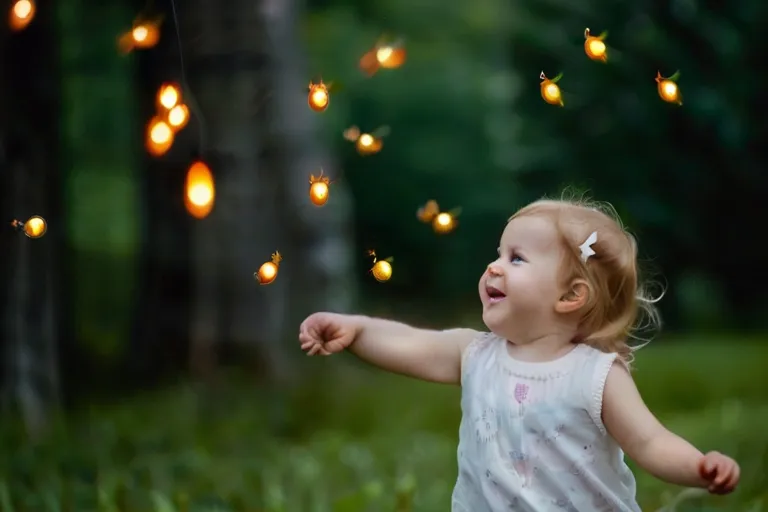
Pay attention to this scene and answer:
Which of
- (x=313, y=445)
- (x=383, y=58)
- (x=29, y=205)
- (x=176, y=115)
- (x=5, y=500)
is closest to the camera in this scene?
(x=176, y=115)

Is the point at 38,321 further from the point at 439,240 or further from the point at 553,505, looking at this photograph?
the point at 439,240

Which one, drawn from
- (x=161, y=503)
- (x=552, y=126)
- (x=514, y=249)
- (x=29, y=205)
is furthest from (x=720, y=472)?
(x=552, y=126)

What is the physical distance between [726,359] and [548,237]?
3637 millimetres

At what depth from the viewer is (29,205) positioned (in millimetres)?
4016

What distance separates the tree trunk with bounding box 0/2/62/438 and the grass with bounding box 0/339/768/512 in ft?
0.72

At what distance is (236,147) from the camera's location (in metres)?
4.38

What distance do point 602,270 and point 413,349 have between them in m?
0.38

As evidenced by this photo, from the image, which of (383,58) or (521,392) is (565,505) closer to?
(521,392)

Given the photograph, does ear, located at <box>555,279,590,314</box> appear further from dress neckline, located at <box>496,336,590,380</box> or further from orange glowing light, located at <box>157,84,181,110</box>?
orange glowing light, located at <box>157,84,181,110</box>

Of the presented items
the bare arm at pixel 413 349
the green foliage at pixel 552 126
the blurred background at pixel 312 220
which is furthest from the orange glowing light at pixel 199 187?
the green foliage at pixel 552 126

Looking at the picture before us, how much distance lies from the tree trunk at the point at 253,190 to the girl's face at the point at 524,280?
96.3 inches

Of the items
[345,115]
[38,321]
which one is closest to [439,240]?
[345,115]

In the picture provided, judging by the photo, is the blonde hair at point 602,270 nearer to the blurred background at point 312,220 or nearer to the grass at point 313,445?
the blurred background at point 312,220

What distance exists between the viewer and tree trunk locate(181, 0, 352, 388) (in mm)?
4320
